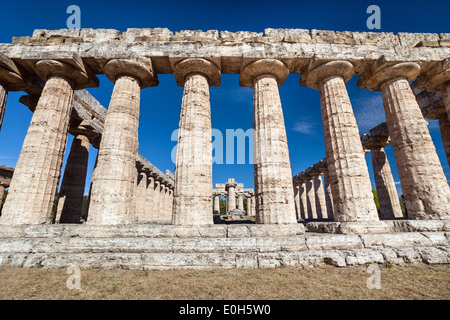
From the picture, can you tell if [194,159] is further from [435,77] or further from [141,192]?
[141,192]

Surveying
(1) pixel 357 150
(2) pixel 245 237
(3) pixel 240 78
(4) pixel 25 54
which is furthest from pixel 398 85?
(4) pixel 25 54

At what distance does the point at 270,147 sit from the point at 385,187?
49.4ft

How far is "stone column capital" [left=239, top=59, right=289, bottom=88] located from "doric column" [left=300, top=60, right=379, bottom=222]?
4.82 ft

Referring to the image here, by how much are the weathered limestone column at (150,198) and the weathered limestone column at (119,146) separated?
19.2 meters

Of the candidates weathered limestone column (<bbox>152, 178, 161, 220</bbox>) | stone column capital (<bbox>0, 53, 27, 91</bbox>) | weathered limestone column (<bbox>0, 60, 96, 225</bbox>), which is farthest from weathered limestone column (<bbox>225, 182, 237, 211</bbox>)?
stone column capital (<bbox>0, 53, 27, 91</bbox>)

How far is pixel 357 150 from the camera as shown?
31.7ft

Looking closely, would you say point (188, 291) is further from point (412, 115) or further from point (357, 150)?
point (412, 115)

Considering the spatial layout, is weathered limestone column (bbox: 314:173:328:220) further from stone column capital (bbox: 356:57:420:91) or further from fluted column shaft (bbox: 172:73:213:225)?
Result: fluted column shaft (bbox: 172:73:213:225)

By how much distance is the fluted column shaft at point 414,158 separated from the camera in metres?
9.19

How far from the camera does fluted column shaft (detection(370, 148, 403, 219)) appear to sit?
17.5m

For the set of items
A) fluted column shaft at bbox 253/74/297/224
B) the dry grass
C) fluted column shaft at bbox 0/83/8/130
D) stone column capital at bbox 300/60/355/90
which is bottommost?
the dry grass

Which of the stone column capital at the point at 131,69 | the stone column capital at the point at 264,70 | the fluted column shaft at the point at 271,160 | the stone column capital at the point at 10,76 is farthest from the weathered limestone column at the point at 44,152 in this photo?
the fluted column shaft at the point at 271,160

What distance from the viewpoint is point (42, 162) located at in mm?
9711

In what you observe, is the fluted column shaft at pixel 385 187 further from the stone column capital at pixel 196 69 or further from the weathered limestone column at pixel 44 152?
the weathered limestone column at pixel 44 152
